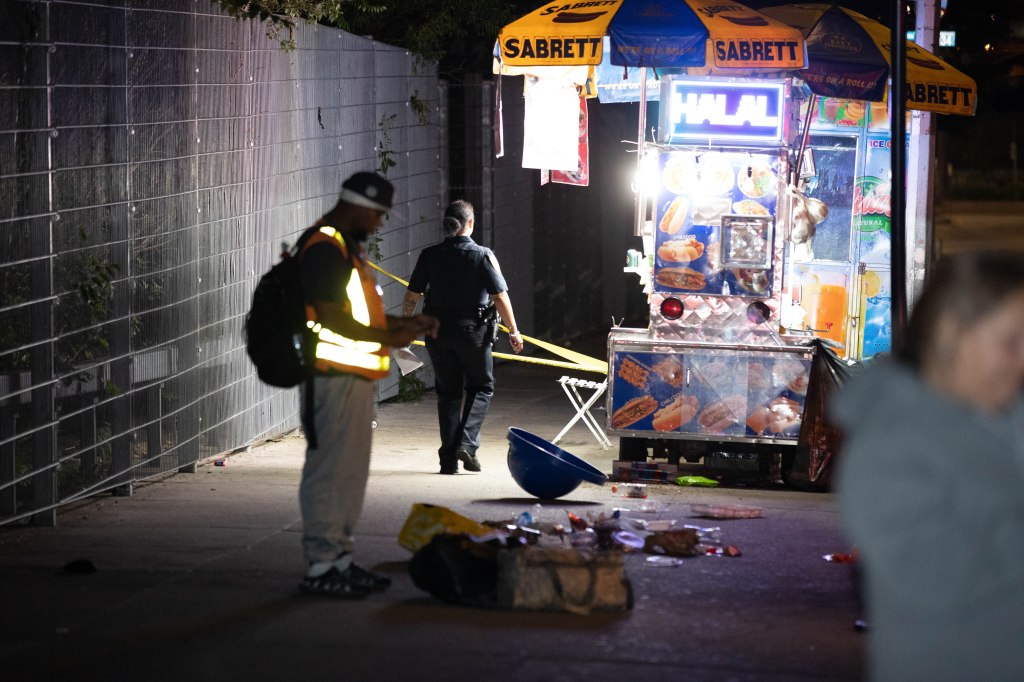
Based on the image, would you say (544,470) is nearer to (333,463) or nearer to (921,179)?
(333,463)

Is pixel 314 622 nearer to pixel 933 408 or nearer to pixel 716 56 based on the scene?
pixel 933 408

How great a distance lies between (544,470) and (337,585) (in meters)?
2.66

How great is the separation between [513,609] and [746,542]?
217 cm

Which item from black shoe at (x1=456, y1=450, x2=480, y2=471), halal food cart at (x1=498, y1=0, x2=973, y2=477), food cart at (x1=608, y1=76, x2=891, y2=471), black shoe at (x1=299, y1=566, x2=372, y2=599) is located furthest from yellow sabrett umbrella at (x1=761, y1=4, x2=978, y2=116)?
black shoe at (x1=299, y1=566, x2=372, y2=599)

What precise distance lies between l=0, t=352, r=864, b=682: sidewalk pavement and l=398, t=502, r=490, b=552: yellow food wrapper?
0.16 metres

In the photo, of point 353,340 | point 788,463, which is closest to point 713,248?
point 788,463

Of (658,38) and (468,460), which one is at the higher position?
(658,38)

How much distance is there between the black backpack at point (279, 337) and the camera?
6363 mm

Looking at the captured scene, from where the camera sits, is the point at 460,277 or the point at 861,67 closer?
the point at 460,277

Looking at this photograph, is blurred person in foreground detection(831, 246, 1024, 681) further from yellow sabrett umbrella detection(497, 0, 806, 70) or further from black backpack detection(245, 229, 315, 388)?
yellow sabrett umbrella detection(497, 0, 806, 70)

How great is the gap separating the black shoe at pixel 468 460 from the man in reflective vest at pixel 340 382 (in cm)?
368

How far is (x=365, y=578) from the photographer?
6664mm

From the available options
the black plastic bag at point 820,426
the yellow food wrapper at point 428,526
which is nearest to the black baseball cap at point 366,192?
the yellow food wrapper at point 428,526

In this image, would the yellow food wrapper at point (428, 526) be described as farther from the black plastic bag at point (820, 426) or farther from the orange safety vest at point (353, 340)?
the black plastic bag at point (820, 426)
